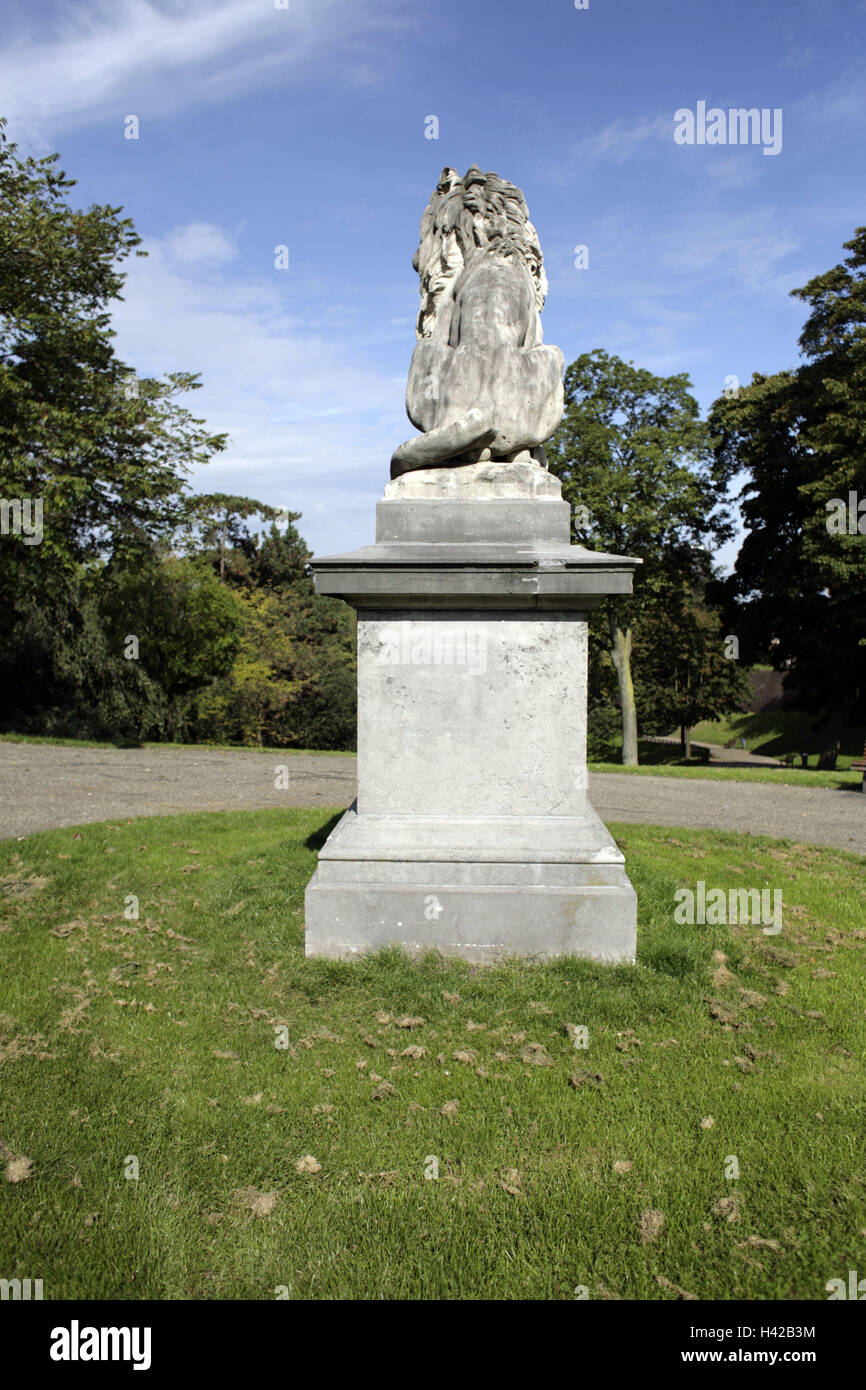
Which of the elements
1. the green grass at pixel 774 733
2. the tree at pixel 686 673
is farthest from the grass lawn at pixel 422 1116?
the green grass at pixel 774 733

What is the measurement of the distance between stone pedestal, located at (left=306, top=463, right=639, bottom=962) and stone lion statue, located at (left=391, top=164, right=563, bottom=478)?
22cm

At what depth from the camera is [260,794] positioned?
1112 cm

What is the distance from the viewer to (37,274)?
1527cm

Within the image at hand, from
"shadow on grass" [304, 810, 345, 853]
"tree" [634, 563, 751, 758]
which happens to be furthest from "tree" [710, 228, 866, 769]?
"shadow on grass" [304, 810, 345, 853]

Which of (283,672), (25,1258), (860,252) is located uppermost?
(860,252)

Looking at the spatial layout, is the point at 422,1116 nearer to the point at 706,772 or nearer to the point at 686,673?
the point at 706,772

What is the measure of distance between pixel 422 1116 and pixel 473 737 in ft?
6.74

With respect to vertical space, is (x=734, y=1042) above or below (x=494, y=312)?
below

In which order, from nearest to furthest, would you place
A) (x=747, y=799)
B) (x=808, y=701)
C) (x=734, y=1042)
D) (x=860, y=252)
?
(x=734, y=1042) → (x=747, y=799) → (x=860, y=252) → (x=808, y=701)

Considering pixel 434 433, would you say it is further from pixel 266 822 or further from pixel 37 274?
pixel 37 274

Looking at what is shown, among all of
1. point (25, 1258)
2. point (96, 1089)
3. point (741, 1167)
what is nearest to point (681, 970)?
point (741, 1167)

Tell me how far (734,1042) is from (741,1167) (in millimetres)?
959

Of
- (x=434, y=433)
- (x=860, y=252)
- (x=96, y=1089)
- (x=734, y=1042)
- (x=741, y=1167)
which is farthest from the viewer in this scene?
(x=860, y=252)

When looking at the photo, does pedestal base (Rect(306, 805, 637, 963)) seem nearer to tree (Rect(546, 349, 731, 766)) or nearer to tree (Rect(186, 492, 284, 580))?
tree (Rect(546, 349, 731, 766))
